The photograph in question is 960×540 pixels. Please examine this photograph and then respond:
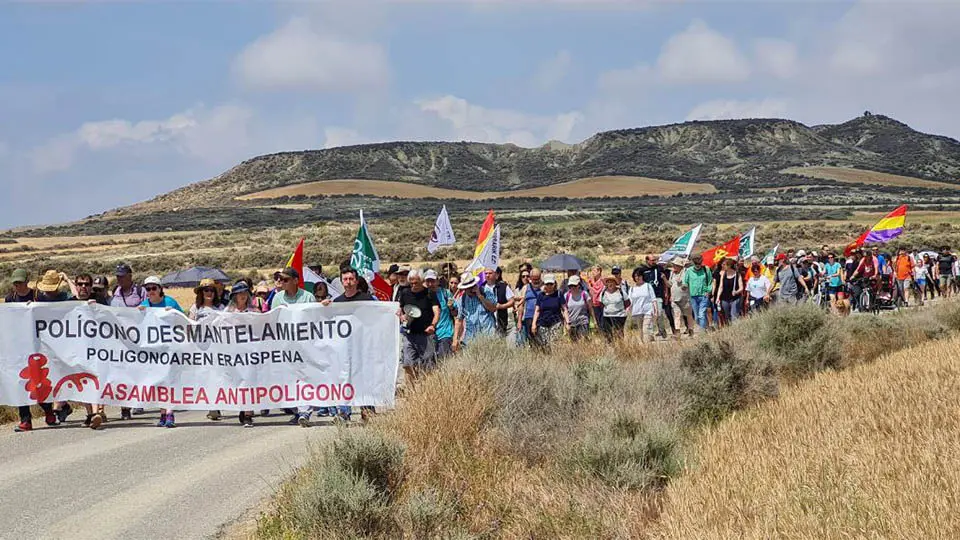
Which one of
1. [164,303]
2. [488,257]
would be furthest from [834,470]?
[488,257]

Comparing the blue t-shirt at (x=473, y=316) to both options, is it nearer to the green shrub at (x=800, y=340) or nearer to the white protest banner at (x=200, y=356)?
the white protest banner at (x=200, y=356)

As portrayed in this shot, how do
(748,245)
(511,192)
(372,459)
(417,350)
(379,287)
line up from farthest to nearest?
(511,192)
(748,245)
(379,287)
(417,350)
(372,459)

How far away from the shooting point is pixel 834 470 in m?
7.42

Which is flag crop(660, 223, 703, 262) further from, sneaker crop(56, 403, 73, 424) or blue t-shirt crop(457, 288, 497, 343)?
sneaker crop(56, 403, 73, 424)

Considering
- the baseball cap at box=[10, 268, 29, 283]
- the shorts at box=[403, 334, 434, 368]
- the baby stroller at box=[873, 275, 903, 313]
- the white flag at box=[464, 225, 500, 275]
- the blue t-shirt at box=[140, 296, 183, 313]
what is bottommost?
the baby stroller at box=[873, 275, 903, 313]

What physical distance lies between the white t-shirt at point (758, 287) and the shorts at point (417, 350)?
10452 mm

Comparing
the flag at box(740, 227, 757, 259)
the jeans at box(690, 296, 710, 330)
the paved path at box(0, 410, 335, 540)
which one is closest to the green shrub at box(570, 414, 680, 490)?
the paved path at box(0, 410, 335, 540)

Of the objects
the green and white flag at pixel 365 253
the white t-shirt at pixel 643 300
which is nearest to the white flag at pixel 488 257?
the green and white flag at pixel 365 253

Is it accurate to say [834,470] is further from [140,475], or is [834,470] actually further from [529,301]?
[529,301]

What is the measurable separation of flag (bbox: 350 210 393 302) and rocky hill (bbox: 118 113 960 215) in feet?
437

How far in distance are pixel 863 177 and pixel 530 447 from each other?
13201 cm

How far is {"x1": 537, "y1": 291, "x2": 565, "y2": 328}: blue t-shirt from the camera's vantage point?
1434 cm

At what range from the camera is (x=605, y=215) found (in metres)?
→ 85.2

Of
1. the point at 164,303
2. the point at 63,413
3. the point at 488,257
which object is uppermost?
the point at 488,257
